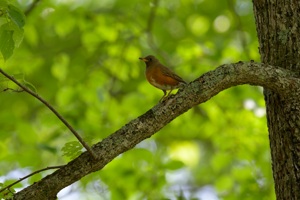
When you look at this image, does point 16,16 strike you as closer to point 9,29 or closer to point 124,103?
point 9,29

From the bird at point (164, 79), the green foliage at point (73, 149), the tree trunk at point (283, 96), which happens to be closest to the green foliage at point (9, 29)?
the green foliage at point (73, 149)

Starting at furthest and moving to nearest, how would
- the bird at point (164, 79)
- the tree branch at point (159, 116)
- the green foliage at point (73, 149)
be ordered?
the bird at point (164, 79), the green foliage at point (73, 149), the tree branch at point (159, 116)

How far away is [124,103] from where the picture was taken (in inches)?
261

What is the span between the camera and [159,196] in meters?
5.68

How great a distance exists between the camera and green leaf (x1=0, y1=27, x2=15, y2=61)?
8.46ft

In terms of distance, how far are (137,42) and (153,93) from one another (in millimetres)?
1001

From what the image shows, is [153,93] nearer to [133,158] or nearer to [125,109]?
[125,109]

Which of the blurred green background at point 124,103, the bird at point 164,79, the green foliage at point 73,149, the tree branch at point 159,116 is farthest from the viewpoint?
the blurred green background at point 124,103

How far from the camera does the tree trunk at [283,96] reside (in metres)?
2.78

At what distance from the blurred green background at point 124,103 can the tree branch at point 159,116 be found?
A: 246 cm

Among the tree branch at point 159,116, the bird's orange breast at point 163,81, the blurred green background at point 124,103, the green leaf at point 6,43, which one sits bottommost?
the tree branch at point 159,116

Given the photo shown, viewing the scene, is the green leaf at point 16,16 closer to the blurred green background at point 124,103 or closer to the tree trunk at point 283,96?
the tree trunk at point 283,96

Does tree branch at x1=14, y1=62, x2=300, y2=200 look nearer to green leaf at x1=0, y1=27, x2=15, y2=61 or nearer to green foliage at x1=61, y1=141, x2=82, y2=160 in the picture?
green foliage at x1=61, y1=141, x2=82, y2=160

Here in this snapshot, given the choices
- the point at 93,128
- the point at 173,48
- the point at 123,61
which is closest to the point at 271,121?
the point at 93,128
